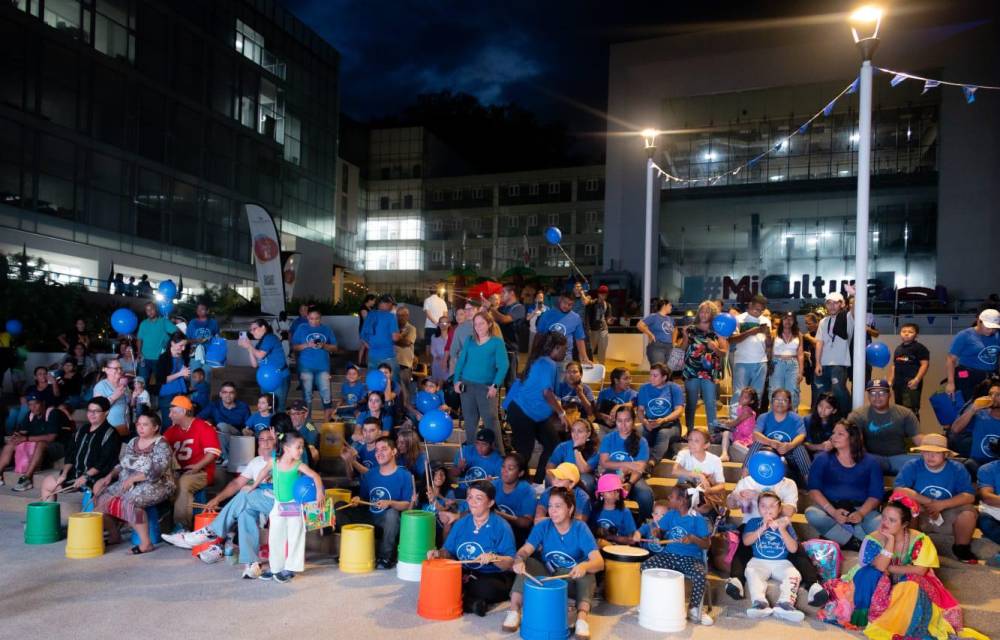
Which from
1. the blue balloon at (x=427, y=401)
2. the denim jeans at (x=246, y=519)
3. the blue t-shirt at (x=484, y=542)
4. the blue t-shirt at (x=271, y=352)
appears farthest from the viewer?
the blue t-shirt at (x=271, y=352)

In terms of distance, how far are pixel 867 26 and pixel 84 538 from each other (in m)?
9.19

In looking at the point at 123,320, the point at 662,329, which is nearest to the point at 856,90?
the point at 662,329

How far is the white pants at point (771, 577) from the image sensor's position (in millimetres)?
6430

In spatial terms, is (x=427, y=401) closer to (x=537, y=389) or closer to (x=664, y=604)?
(x=537, y=389)

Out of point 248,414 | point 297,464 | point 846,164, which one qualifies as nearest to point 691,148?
point 846,164

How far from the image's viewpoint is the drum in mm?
6672

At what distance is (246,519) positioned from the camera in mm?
7707

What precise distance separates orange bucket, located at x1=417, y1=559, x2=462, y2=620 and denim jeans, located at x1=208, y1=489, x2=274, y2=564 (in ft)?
6.77

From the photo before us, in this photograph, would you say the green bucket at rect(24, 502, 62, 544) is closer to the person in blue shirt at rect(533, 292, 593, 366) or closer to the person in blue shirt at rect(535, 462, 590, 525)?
the person in blue shirt at rect(535, 462, 590, 525)

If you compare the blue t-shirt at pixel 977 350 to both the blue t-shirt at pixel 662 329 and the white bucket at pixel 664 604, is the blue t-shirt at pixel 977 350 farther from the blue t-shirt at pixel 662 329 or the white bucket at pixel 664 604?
the white bucket at pixel 664 604

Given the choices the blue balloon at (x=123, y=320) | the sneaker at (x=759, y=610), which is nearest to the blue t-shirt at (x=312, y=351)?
the blue balloon at (x=123, y=320)

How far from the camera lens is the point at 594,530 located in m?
Answer: 7.21

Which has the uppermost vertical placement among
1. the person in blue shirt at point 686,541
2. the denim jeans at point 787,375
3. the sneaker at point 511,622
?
the denim jeans at point 787,375

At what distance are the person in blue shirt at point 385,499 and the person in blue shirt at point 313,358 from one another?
3324 mm
